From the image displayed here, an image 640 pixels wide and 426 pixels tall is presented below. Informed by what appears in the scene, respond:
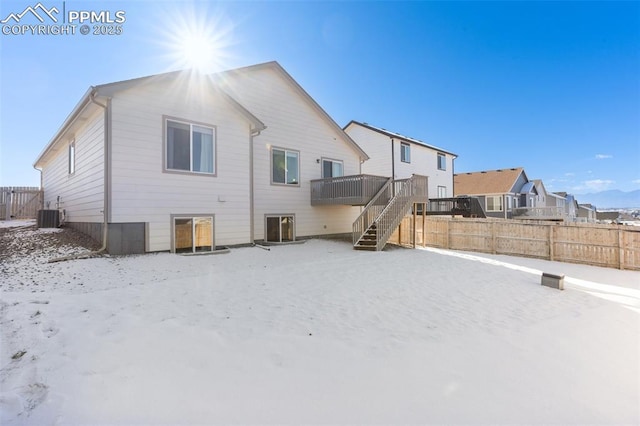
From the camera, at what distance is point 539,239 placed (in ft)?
35.1

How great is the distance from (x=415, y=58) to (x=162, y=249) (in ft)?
55.9

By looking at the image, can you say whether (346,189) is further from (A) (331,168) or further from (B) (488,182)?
(B) (488,182)

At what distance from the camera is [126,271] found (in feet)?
21.3

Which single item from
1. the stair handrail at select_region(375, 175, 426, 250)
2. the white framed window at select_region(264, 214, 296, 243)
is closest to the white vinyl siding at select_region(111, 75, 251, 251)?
the white framed window at select_region(264, 214, 296, 243)

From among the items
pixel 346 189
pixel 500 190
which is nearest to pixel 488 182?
pixel 500 190

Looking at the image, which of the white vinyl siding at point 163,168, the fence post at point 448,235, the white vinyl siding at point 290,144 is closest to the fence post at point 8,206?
the white vinyl siding at point 163,168

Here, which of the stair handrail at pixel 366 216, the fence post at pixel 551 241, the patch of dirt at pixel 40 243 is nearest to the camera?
the patch of dirt at pixel 40 243

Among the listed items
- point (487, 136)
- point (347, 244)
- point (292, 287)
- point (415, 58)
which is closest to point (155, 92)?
point (292, 287)

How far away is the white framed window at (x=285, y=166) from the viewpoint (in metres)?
12.5

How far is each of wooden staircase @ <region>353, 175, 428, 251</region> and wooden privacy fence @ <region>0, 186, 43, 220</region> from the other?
1966 centimetres

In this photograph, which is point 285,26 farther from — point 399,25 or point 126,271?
point 126,271

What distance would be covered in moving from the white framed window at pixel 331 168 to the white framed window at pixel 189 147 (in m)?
6.00

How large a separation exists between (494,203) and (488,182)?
100 inches

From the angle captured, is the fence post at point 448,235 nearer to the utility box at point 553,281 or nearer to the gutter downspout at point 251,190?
the utility box at point 553,281
